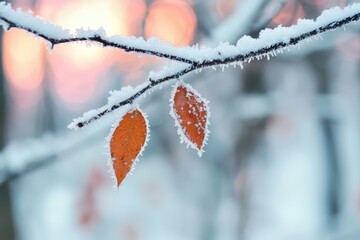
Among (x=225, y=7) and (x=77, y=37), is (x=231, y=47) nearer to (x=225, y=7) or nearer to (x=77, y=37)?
(x=77, y=37)

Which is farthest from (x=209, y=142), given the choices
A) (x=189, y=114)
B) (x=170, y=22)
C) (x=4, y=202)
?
(x=189, y=114)

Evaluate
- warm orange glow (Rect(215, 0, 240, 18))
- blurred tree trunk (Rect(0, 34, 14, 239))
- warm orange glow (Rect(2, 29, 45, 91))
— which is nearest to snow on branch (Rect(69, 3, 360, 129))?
blurred tree trunk (Rect(0, 34, 14, 239))

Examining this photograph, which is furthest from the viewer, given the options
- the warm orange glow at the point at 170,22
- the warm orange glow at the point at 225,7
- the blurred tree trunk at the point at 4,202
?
the warm orange glow at the point at 170,22

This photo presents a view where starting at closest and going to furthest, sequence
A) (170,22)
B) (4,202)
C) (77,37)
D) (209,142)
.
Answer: (77,37), (4,202), (170,22), (209,142)

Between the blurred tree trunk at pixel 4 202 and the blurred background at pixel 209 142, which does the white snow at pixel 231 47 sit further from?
the blurred tree trunk at pixel 4 202

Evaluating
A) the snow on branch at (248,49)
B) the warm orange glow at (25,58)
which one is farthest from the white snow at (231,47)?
the warm orange glow at (25,58)

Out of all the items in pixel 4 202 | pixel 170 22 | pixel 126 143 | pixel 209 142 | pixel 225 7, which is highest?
pixel 170 22

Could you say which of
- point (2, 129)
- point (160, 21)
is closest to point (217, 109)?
point (160, 21)
